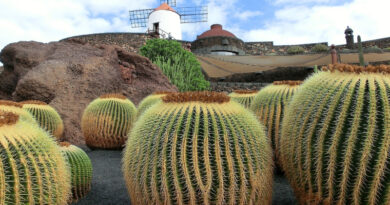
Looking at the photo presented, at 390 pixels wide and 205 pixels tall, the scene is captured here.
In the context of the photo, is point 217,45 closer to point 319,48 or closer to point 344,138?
point 319,48

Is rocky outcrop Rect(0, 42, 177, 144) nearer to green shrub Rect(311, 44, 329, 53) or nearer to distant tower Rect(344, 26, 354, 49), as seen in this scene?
green shrub Rect(311, 44, 329, 53)

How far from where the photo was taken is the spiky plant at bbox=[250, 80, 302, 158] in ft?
9.87

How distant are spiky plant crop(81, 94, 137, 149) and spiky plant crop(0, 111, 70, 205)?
318 cm

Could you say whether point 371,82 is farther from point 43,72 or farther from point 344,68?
point 43,72

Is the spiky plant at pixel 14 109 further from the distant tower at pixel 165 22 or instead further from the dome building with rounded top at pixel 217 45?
the distant tower at pixel 165 22

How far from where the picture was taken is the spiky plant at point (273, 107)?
3.01 m

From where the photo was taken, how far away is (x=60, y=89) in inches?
262

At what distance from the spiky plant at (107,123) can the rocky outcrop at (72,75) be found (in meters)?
1.05

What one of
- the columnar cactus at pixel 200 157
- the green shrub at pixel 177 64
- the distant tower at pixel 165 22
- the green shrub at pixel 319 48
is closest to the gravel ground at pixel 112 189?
the columnar cactus at pixel 200 157

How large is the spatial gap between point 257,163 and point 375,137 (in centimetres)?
65

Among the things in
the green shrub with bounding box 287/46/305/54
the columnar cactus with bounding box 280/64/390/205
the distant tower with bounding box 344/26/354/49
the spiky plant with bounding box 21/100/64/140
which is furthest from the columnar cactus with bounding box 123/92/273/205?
the distant tower with bounding box 344/26/354/49

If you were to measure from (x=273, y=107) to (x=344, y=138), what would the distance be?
1329mm

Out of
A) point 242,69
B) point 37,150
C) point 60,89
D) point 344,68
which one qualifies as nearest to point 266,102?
point 344,68

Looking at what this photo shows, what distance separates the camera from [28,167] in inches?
69.7
